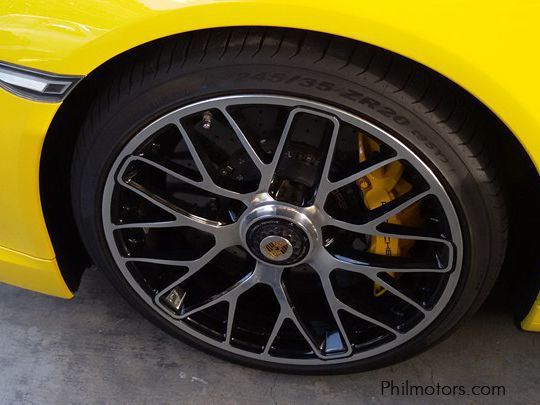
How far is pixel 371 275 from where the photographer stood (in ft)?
4.02

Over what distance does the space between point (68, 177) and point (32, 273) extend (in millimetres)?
256

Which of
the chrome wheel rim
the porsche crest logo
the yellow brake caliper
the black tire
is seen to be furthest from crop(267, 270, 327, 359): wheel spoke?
the black tire

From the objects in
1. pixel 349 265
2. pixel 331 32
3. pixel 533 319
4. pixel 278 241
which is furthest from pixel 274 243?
pixel 533 319

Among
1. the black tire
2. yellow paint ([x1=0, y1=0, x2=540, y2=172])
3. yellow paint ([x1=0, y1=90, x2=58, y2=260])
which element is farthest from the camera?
yellow paint ([x1=0, y1=90, x2=58, y2=260])

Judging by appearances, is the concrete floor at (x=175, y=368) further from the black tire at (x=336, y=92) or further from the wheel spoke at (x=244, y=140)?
the wheel spoke at (x=244, y=140)

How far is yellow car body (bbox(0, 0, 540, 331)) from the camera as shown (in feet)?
2.91

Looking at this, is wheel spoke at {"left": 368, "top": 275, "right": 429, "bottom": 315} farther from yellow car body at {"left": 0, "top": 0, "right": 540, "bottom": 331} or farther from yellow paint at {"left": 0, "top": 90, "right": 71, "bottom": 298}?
yellow paint at {"left": 0, "top": 90, "right": 71, "bottom": 298}

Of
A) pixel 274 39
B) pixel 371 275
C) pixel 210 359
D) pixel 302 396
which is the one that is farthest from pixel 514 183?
pixel 210 359

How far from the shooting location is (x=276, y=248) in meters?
1.20

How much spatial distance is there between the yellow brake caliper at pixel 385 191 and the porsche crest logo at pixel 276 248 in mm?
191

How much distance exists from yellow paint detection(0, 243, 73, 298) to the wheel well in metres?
0.02
